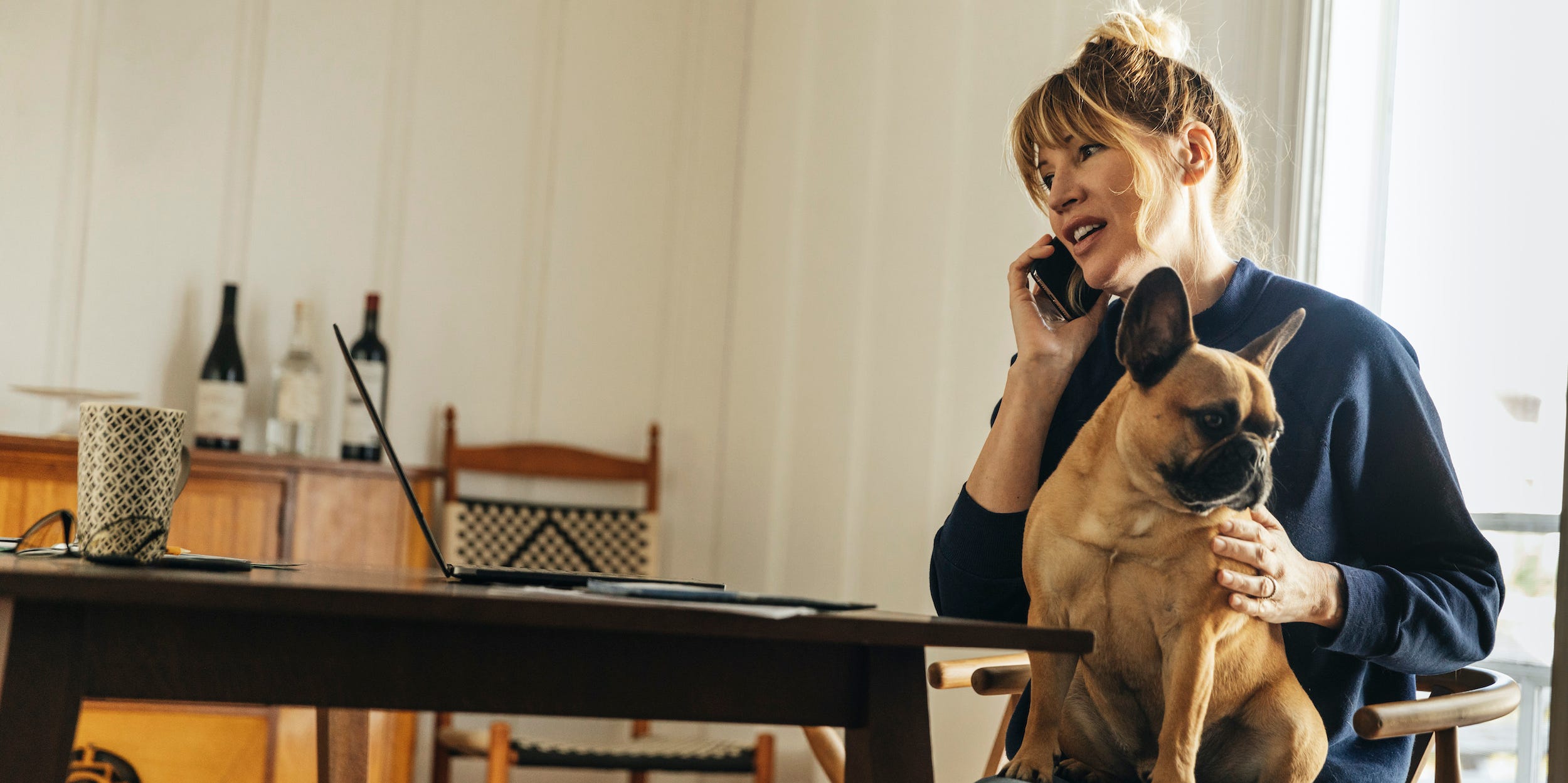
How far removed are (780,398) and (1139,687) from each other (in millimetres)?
2465

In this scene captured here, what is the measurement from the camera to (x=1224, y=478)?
4.07 ft

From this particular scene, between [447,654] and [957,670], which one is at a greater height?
[447,654]

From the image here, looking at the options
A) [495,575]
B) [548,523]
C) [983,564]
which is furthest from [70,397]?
[983,564]

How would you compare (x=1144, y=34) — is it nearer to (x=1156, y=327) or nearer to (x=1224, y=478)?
(x=1156, y=327)

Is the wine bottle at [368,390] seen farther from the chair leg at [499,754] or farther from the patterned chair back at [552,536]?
the chair leg at [499,754]

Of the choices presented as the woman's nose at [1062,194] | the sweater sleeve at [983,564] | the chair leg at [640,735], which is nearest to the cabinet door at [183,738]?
the chair leg at [640,735]

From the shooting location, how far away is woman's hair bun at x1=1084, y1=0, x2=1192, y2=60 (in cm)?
151

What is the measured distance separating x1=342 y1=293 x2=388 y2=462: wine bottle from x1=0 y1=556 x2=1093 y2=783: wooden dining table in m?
2.47

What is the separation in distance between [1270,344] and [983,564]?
444 mm

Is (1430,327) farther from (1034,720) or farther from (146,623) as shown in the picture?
(146,623)

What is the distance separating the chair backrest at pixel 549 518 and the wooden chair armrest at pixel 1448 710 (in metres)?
2.51

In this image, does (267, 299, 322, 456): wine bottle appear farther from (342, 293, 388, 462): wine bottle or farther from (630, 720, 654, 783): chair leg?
(630, 720, 654, 783): chair leg

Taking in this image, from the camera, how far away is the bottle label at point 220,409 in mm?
3215

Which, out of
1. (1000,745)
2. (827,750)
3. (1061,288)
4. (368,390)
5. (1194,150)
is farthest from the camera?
(368,390)
